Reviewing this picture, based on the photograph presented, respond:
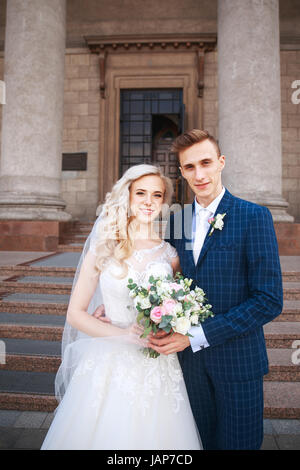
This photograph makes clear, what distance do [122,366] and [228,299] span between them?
0.71 metres

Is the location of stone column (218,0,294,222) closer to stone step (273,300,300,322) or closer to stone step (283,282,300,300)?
stone step (283,282,300,300)

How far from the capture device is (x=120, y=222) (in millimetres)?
1976

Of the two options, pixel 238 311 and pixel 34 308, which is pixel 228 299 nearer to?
pixel 238 311

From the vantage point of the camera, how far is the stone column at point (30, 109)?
6.95m

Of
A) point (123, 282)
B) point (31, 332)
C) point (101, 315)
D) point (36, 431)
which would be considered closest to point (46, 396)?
point (36, 431)

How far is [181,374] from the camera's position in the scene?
70.1 inches

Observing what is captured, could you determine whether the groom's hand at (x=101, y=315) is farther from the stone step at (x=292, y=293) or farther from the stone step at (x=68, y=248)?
the stone step at (x=68, y=248)

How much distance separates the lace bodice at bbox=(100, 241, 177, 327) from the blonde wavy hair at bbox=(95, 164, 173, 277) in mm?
47

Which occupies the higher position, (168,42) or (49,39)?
(168,42)

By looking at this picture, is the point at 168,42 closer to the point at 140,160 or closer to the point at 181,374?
the point at 140,160

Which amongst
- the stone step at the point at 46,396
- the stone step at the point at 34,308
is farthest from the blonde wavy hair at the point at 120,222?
the stone step at the point at 34,308

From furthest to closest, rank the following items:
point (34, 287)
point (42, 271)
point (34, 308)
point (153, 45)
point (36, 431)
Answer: point (153, 45)
point (42, 271)
point (34, 287)
point (34, 308)
point (36, 431)

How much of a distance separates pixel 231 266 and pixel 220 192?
1.47ft
